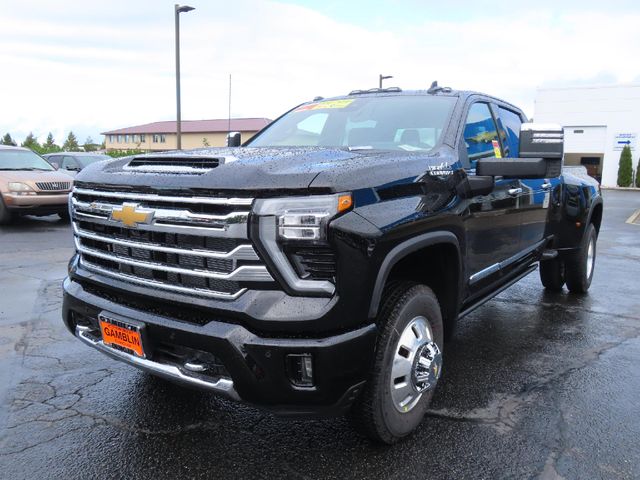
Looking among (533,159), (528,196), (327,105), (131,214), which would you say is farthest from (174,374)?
(528,196)

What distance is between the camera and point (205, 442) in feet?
9.74

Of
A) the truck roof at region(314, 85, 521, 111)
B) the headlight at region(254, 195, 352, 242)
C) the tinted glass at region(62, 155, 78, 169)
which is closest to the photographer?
the headlight at region(254, 195, 352, 242)

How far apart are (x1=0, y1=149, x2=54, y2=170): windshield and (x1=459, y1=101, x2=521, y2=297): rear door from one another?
1055 centimetres

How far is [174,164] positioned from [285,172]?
71cm

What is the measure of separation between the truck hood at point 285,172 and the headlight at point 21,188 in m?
8.96

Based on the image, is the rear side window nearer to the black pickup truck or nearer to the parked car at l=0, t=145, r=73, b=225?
the black pickup truck

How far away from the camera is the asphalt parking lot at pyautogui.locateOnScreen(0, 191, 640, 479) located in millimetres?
2752

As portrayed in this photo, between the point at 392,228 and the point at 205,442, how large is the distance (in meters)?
1.51

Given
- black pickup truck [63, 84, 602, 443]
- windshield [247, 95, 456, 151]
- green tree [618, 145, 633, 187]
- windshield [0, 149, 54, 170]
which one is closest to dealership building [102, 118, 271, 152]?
green tree [618, 145, 633, 187]

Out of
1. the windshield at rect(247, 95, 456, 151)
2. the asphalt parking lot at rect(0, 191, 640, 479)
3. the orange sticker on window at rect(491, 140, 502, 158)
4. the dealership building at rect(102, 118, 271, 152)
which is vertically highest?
the dealership building at rect(102, 118, 271, 152)

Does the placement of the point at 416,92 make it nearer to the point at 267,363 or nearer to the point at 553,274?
the point at 267,363

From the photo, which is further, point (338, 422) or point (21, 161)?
point (21, 161)

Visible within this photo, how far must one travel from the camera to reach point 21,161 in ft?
39.2

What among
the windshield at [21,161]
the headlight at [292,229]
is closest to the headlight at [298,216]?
the headlight at [292,229]
